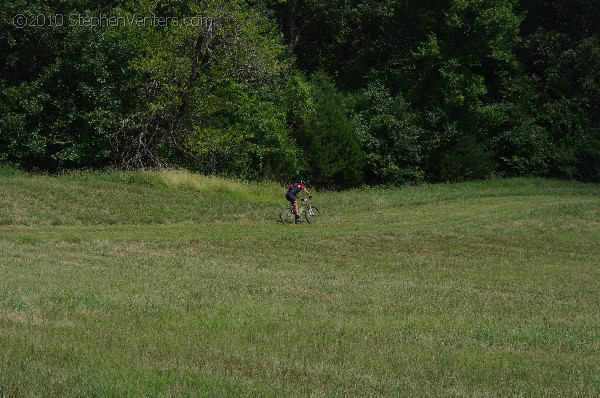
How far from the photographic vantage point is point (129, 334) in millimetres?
10773

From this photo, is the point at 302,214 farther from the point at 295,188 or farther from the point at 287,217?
the point at 295,188

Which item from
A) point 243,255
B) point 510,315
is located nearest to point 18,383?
point 510,315

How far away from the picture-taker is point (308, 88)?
50.7 metres

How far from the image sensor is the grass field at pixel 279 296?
29.2 feet

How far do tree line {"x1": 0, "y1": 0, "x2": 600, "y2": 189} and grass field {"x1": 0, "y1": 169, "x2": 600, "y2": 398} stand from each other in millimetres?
7856

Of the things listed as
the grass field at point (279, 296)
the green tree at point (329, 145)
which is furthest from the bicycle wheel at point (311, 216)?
the green tree at point (329, 145)

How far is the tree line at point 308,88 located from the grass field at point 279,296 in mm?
7856

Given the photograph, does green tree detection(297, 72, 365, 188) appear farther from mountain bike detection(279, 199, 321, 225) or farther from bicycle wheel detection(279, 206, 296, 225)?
bicycle wheel detection(279, 206, 296, 225)

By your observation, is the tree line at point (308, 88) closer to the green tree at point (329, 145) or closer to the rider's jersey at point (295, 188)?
the green tree at point (329, 145)

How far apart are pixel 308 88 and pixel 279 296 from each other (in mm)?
36107

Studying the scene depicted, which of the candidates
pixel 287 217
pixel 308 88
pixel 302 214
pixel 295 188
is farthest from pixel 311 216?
pixel 308 88

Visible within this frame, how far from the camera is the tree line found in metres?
43.0

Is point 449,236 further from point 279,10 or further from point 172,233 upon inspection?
point 279,10

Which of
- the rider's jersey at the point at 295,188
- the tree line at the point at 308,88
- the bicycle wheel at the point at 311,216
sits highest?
the tree line at the point at 308,88
